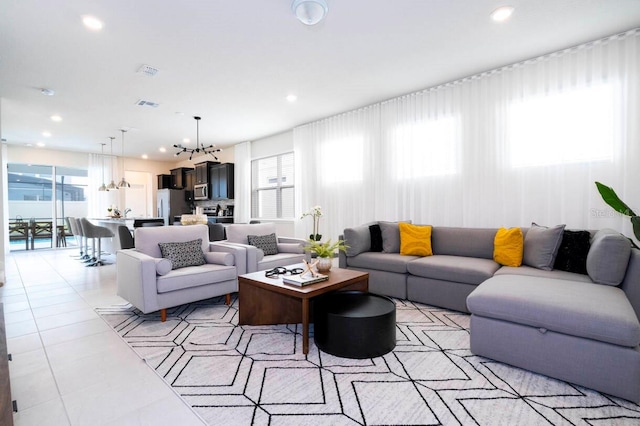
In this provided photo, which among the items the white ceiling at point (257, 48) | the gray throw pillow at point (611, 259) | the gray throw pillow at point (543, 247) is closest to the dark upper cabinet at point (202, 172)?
the white ceiling at point (257, 48)

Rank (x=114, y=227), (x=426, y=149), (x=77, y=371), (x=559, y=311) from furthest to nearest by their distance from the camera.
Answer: (x=114, y=227), (x=426, y=149), (x=77, y=371), (x=559, y=311)

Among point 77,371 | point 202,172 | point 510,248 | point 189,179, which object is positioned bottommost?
point 77,371

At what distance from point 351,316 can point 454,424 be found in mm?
839

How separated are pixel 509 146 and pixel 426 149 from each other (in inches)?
41.2

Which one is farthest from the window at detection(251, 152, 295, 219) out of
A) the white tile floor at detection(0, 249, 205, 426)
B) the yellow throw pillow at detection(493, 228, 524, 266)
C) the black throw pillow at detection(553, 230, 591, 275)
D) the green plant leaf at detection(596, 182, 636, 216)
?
the green plant leaf at detection(596, 182, 636, 216)

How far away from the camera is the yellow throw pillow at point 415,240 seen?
374 cm

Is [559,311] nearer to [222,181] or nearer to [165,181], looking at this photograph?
[222,181]

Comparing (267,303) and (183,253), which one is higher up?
(183,253)

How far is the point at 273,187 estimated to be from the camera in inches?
280

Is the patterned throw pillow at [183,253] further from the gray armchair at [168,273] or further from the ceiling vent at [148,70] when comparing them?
the ceiling vent at [148,70]

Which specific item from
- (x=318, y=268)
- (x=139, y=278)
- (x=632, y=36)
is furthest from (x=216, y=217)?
(x=632, y=36)

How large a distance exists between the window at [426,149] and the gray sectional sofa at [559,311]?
1.46 m

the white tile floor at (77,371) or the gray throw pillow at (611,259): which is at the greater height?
the gray throw pillow at (611,259)

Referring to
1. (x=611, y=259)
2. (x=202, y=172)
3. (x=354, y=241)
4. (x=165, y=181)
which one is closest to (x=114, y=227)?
(x=202, y=172)
